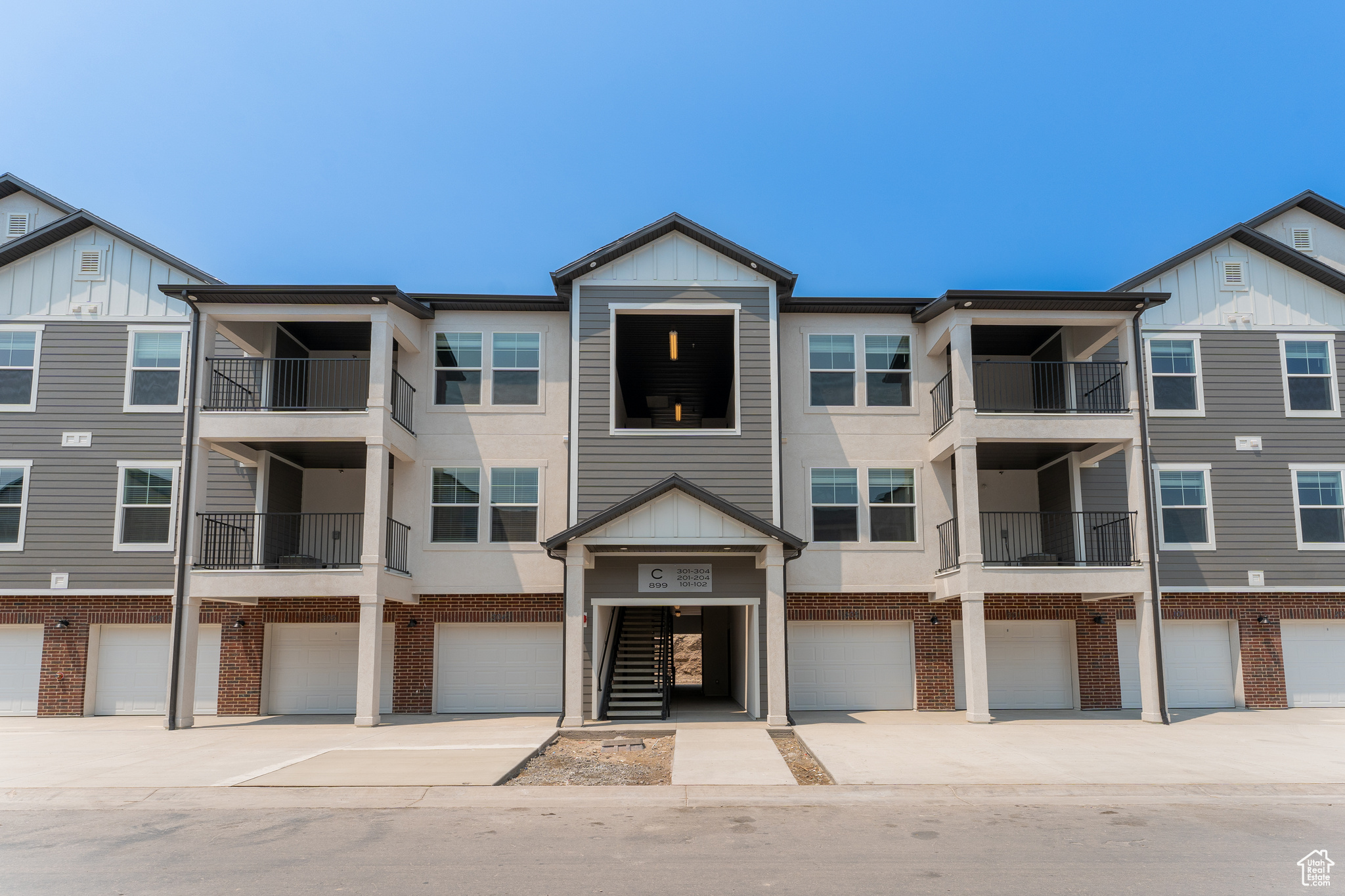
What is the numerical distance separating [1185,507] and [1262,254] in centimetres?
573

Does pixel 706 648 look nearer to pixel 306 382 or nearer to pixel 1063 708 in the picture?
pixel 1063 708

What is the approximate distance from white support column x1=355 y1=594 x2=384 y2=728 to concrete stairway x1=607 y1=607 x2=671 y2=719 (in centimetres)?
407

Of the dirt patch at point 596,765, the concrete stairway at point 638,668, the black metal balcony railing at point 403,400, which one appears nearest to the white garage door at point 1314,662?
the concrete stairway at point 638,668

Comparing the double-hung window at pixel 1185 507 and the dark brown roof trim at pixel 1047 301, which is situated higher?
the dark brown roof trim at pixel 1047 301

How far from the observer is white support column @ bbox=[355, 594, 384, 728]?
16438 millimetres

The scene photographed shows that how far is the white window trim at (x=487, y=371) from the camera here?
19078 millimetres

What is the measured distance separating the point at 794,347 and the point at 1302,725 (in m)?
11.0

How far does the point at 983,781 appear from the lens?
10742 millimetres

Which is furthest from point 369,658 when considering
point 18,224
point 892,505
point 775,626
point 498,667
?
point 18,224

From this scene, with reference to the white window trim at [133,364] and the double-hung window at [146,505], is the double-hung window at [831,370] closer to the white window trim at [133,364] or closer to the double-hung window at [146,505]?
the white window trim at [133,364]

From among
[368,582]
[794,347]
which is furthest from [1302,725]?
[368,582]

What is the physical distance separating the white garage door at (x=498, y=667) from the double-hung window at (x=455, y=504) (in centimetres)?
174

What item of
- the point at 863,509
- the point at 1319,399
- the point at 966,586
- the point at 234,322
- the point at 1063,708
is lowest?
the point at 1063,708

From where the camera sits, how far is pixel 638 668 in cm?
1844
